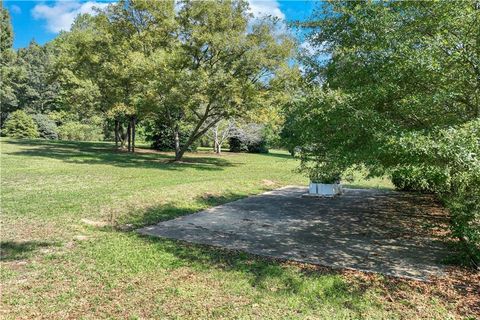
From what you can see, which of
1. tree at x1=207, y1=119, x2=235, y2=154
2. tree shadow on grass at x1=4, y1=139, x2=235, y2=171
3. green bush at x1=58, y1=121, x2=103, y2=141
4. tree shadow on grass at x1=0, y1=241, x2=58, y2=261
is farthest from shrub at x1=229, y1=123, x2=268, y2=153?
tree shadow on grass at x1=0, y1=241, x2=58, y2=261

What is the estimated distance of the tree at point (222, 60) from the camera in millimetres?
15117

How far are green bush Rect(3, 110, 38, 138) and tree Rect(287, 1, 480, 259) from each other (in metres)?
34.4

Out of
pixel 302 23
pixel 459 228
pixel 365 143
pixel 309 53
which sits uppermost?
pixel 302 23

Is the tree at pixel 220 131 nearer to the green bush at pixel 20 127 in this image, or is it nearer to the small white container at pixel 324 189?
the small white container at pixel 324 189

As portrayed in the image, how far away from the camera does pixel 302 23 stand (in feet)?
19.4

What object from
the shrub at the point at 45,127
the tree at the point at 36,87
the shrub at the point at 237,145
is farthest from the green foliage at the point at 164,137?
the tree at the point at 36,87

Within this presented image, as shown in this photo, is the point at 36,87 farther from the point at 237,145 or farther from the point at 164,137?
the point at 237,145

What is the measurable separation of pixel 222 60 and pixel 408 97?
12993mm

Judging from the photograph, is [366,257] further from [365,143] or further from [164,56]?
[164,56]

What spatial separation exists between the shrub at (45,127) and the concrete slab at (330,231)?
105ft

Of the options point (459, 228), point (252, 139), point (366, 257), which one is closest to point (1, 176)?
point (366, 257)

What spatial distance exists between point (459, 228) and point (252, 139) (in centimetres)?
2566

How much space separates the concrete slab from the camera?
4961 mm

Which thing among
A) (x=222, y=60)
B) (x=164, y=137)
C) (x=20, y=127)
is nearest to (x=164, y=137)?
(x=164, y=137)
